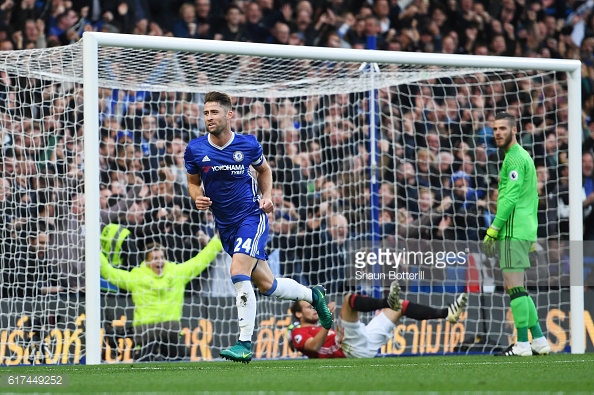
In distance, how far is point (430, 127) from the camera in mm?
11969

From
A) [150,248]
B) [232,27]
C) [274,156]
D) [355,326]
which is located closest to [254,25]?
[232,27]

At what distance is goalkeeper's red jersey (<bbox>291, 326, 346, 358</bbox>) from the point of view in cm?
914

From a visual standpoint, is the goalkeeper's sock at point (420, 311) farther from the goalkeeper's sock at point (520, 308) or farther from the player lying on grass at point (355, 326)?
the goalkeeper's sock at point (520, 308)

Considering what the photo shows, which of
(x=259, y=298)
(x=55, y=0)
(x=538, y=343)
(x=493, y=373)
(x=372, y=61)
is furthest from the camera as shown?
(x=55, y=0)

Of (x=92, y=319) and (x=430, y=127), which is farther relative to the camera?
(x=430, y=127)

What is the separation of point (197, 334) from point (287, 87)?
9.32 feet

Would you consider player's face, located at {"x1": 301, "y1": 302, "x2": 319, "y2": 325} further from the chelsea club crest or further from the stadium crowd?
the chelsea club crest

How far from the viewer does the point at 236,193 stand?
7.55 m

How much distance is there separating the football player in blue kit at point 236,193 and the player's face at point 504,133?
2.15 m

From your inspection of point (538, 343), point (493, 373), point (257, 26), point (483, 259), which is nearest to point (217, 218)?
point (493, 373)

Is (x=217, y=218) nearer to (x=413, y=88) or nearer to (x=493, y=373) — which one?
(x=493, y=373)

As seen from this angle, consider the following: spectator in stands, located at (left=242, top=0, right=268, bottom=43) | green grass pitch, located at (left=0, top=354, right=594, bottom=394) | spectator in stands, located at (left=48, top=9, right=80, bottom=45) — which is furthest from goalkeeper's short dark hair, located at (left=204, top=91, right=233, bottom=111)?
spectator in stands, located at (left=242, top=0, right=268, bottom=43)

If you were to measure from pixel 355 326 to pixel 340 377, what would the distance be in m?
3.04
